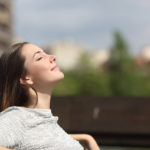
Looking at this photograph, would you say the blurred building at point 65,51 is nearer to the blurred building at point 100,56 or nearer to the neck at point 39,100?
the blurred building at point 100,56

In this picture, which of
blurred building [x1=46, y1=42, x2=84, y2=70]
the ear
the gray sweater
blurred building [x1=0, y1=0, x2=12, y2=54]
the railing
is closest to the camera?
the gray sweater

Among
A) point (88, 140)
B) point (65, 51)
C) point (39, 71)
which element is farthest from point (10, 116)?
point (65, 51)

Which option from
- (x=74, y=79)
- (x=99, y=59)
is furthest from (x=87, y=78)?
(x=99, y=59)

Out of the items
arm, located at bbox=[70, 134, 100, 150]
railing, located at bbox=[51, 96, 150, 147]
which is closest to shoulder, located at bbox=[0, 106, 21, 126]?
arm, located at bbox=[70, 134, 100, 150]

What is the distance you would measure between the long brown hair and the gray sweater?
5 centimetres

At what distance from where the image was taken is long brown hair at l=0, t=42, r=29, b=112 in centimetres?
179

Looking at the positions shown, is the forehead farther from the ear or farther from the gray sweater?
the gray sweater

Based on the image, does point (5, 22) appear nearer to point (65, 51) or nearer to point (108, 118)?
point (65, 51)

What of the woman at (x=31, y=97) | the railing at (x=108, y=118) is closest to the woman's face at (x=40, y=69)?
the woman at (x=31, y=97)

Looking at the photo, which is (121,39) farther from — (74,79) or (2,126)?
(2,126)

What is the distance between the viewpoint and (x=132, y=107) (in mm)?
2627

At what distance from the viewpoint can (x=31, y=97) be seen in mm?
1807

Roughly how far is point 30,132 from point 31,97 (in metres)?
0.14

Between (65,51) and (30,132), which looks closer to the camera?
(30,132)
